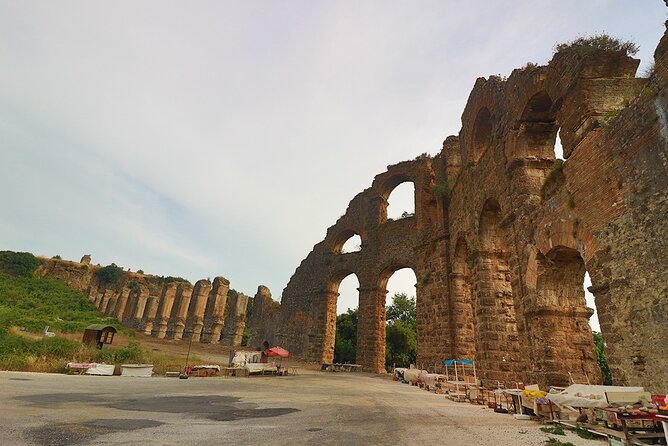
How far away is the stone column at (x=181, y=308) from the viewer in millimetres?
34438

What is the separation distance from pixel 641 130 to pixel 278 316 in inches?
969

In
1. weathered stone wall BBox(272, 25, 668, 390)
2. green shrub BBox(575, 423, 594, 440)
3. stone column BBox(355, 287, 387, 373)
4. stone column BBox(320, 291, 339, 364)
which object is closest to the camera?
green shrub BBox(575, 423, 594, 440)

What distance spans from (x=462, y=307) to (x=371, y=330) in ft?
24.0

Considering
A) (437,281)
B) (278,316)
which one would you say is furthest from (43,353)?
(437,281)

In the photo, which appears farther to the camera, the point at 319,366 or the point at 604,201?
the point at 319,366

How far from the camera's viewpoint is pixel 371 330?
66.3 ft

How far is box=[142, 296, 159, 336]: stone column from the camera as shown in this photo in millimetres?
37328

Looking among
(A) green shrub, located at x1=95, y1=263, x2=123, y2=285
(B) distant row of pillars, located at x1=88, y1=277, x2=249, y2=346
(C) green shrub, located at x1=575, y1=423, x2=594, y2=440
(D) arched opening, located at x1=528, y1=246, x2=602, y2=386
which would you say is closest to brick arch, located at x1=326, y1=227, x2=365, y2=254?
(B) distant row of pillars, located at x1=88, y1=277, x2=249, y2=346

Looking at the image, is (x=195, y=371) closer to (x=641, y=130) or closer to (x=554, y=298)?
(x=554, y=298)

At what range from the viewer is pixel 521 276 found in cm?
891

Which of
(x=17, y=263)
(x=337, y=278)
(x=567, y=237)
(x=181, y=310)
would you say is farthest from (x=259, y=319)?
(x=17, y=263)

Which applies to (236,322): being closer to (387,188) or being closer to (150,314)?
(150,314)

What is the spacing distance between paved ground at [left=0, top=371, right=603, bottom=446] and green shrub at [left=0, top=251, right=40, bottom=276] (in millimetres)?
55282

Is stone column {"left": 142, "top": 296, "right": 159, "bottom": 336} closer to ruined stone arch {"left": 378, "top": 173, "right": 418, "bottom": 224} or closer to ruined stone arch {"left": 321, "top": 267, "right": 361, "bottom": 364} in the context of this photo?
ruined stone arch {"left": 321, "top": 267, "right": 361, "bottom": 364}
